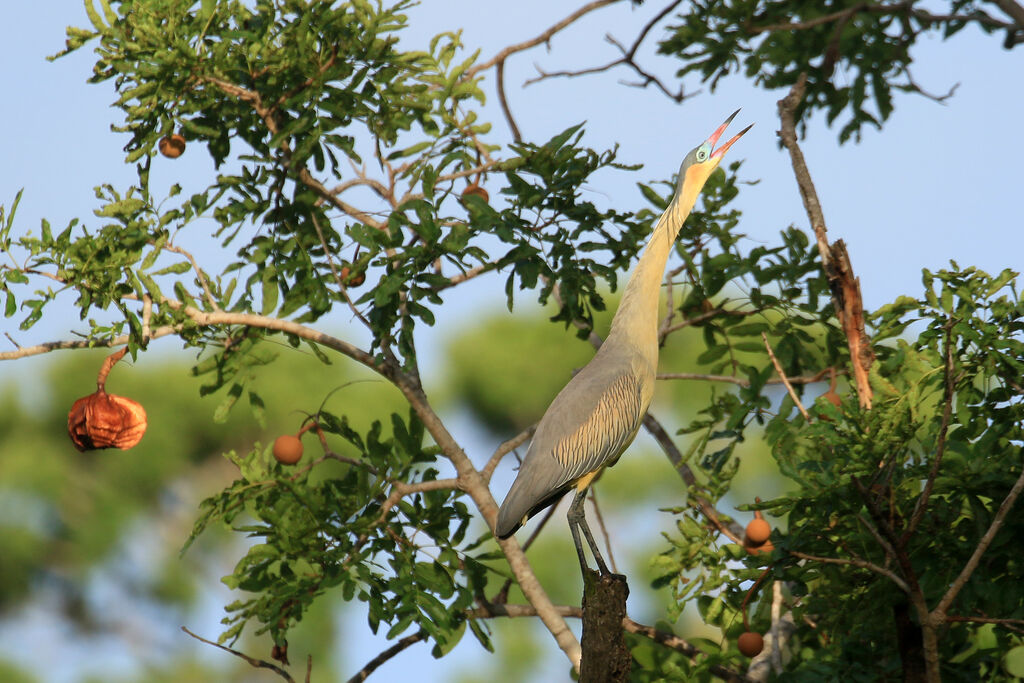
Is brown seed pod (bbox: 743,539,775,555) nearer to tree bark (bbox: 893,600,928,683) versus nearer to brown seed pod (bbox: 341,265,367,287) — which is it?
tree bark (bbox: 893,600,928,683)

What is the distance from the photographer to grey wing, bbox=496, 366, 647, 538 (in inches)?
Answer: 134

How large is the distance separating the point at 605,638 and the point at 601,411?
795 millimetres

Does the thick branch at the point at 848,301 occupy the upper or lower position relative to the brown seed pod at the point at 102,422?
upper

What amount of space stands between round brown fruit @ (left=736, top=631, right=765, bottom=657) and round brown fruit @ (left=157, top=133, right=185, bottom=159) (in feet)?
9.31

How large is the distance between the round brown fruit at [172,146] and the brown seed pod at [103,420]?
848mm

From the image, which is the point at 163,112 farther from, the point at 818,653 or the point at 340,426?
the point at 818,653

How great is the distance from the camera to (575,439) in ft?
11.4

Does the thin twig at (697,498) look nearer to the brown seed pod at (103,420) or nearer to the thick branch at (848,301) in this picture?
the thick branch at (848,301)

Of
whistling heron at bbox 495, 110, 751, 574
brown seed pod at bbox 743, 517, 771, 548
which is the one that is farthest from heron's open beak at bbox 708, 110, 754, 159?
brown seed pod at bbox 743, 517, 771, 548

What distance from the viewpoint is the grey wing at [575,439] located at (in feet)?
11.2

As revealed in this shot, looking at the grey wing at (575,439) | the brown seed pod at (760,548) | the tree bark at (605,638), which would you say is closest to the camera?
the tree bark at (605,638)

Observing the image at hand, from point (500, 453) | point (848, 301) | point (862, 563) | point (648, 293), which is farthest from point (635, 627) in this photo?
point (848, 301)

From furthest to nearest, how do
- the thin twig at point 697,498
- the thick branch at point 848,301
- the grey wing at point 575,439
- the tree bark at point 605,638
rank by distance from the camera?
the thin twig at point 697,498 → the thick branch at point 848,301 → the grey wing at point 575,439 → the tree bark at point 605,638

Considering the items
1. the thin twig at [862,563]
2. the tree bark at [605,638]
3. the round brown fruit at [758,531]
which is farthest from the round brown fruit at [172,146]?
the thin twig at [862,563]
